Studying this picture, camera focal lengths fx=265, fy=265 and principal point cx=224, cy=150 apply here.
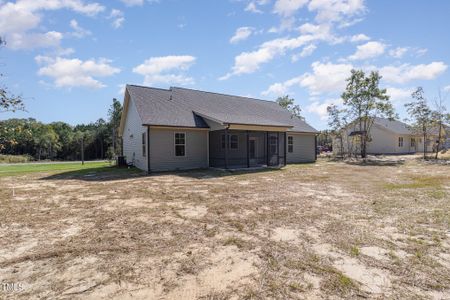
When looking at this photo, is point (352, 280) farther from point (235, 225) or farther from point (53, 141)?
point (53, 141)

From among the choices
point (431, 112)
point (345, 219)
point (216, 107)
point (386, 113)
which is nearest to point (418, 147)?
point (431, 112)

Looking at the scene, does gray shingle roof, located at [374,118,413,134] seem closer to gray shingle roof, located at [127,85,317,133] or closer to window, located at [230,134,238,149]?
gray shingle roof, located at [127,85,317,133]

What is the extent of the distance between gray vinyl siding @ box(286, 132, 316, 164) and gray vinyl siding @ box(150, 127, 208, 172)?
774 cm

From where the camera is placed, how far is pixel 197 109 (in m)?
16.9

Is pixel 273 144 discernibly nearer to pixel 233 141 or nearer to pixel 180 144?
pixel 233 141

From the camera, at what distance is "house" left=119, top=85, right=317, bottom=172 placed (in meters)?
14.0

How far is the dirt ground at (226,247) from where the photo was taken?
9.47 feet

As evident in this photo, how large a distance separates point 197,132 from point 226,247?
1170cm

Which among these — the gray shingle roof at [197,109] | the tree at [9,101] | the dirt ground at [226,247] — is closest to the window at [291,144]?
the gray shingle roof at [197,109]

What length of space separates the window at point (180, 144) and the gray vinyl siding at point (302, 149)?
352 inches

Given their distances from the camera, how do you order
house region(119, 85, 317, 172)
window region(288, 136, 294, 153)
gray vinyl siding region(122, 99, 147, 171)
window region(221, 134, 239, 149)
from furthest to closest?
window region(288, 136, 294, 153)
window region(221, 134, 239, 149)
gray vinyl siding region(122, 99, 147, 171)
house region(119, 85, 317, 172)

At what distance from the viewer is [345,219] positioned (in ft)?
17.7

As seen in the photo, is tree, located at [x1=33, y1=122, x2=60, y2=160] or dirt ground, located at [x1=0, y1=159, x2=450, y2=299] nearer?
dirt ground, located at [x1=0, y1=159, x2=450, y2=299]

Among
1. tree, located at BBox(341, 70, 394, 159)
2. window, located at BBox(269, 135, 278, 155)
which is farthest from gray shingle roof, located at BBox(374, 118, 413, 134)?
window, located at BBox(269, 135, 278, 155)
